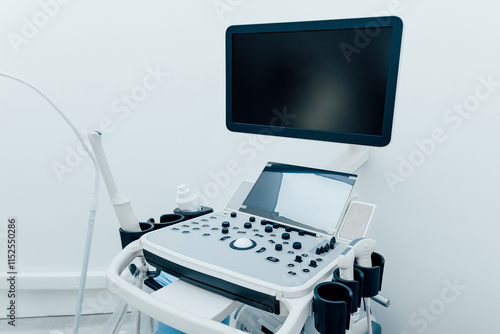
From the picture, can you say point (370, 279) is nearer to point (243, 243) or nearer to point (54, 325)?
point (243, 243)

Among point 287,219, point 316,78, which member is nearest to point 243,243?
point 287,219

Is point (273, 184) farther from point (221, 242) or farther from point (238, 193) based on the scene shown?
point (221, 242)

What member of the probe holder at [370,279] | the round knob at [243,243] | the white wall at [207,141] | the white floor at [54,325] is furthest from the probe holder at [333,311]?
the white floor at [54,325]

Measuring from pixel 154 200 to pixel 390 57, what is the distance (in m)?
1.16

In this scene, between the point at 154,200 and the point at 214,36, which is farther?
the point at 154,200

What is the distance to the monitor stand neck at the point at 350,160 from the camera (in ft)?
3.68

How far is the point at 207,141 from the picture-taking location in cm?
155

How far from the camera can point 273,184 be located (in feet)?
3.36

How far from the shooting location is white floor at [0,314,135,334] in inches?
64.3

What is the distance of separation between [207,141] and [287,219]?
709 millimetres

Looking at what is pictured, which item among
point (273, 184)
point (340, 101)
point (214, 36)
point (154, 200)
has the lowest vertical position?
point (154, 200)

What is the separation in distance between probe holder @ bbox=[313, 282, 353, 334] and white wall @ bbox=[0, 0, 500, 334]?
66cm

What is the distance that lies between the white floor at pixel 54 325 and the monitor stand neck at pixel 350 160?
3.94 feet

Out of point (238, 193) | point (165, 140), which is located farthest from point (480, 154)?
point (165, 140)
